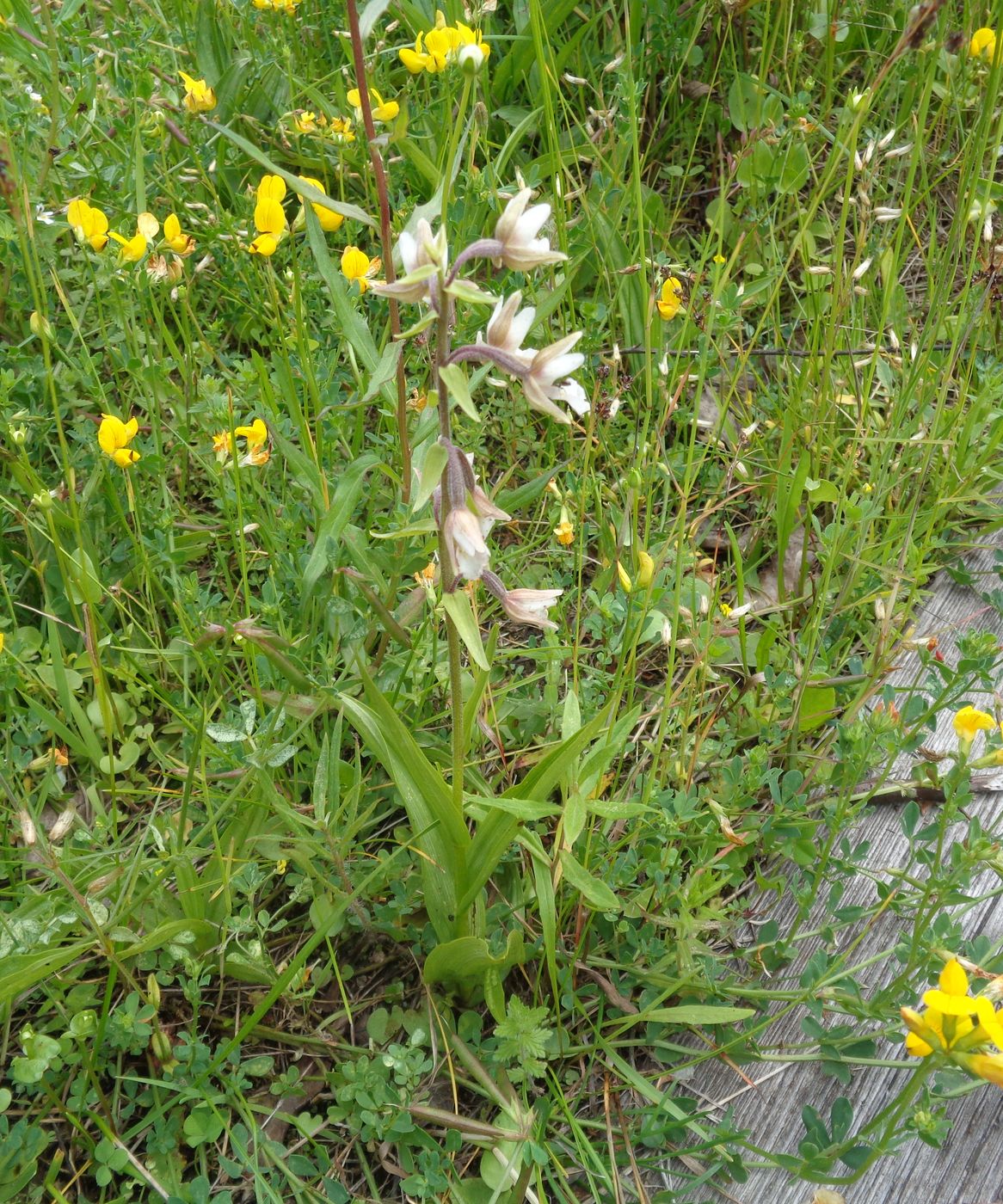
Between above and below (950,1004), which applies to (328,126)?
above

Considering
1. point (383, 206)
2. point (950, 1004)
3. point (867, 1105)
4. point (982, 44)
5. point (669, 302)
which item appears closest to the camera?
point (950, 1004)

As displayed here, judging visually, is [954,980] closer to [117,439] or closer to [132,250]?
[117,439]

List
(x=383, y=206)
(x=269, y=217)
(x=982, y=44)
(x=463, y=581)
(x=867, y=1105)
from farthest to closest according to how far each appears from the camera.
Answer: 1. (x=982, y=44)
2. (x=269, y=217)
3. (x=463, y=581)
4. (x=383, y=206)
5. (x=867, y=1105)

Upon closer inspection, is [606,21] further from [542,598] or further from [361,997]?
[361,997]

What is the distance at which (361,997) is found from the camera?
4.64 ft

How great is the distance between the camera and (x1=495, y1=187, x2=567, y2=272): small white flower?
94 cm

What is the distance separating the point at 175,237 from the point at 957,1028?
1.69m

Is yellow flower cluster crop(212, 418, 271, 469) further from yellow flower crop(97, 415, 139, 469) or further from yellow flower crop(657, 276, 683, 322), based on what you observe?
yellow flower crop(657, 276, 683, 322)

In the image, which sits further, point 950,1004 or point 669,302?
point 669,302

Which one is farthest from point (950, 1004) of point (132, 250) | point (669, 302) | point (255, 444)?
point (132, 250)

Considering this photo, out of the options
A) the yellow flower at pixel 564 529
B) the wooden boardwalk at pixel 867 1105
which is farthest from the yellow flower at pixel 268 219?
the wooden boardwalk at pixel 867 1105

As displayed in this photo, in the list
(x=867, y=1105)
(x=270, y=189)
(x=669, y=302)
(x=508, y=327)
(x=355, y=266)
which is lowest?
(x=867, y=1105)

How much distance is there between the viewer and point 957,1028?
0.92 metres

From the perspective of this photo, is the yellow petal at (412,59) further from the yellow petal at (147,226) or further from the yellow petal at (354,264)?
the yellow petal at (147,226)
